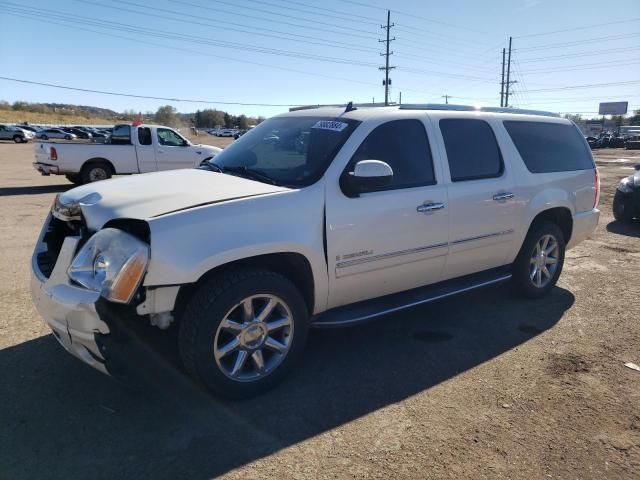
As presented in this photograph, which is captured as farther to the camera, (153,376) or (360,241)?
(360,241)

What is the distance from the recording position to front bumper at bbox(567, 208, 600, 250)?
5426mm

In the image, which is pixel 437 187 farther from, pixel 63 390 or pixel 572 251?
pixel 572 251

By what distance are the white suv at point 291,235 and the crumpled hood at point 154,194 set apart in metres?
0.02

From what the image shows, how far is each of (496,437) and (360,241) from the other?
4.98ft

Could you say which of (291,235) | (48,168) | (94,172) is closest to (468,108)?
(291,235)

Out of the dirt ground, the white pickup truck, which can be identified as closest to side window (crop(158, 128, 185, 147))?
the white pickup truck

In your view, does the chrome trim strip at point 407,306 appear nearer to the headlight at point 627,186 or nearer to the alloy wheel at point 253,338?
the alloy wheel at point 253,338

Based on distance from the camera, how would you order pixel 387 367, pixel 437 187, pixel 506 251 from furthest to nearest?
pixel 506 251 < pixel 437 187 < pixel 387 367

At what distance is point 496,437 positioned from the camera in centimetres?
291

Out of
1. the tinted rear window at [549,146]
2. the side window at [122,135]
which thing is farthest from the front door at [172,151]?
the tinted rear window at [549,146]

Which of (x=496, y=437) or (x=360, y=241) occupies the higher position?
(x=360, y=241)

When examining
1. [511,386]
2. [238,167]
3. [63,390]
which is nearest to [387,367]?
[511,386]

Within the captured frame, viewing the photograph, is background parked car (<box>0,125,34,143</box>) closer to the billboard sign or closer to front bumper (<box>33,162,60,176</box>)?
front bumper (<box>33,162,60,176</box>)

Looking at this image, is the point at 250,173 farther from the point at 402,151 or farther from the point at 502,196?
the point at 502,196
